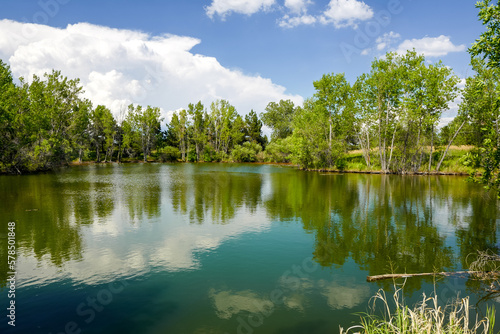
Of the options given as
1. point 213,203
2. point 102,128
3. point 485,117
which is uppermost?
point 102,128

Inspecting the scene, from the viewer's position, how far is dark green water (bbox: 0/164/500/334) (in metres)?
7.81

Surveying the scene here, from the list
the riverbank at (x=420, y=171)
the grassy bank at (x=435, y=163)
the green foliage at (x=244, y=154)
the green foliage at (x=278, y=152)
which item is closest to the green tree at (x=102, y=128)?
the green foliage at (x=244, y=154)

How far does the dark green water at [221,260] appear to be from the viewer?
7.81 meters

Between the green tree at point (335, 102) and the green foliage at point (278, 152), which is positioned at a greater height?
the green tree at point (335, 102)

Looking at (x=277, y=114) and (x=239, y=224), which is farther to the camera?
(x=277, y=114)

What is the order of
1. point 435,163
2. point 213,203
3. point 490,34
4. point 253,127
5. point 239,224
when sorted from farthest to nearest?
point 253,127
point 435,163
point 213,203
point 239,224
point 490,34

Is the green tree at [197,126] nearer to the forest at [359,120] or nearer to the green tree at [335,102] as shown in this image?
the forest at [359,120]

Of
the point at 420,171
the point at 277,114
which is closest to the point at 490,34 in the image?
the point at 420,171

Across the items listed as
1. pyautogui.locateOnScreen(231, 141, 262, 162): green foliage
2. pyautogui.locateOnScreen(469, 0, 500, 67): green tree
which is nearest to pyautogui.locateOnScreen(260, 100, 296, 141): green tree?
pyautogui.locateOnScreen(231, 141, 262, 162): green foliage

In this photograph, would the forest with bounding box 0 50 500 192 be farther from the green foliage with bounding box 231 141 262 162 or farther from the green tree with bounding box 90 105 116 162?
the green foliage with bounding box 231 141 262 162

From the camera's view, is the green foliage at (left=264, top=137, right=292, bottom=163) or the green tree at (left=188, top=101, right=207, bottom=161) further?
the green tree at (left=188, top=101, right=207, bottom=161)

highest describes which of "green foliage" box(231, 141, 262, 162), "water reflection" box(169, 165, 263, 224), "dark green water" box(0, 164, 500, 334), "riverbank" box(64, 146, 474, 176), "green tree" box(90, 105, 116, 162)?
"green tree" box(90, 105, 116, 162)

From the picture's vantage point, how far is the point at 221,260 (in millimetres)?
11711

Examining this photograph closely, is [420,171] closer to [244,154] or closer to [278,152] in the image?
[278,152]
